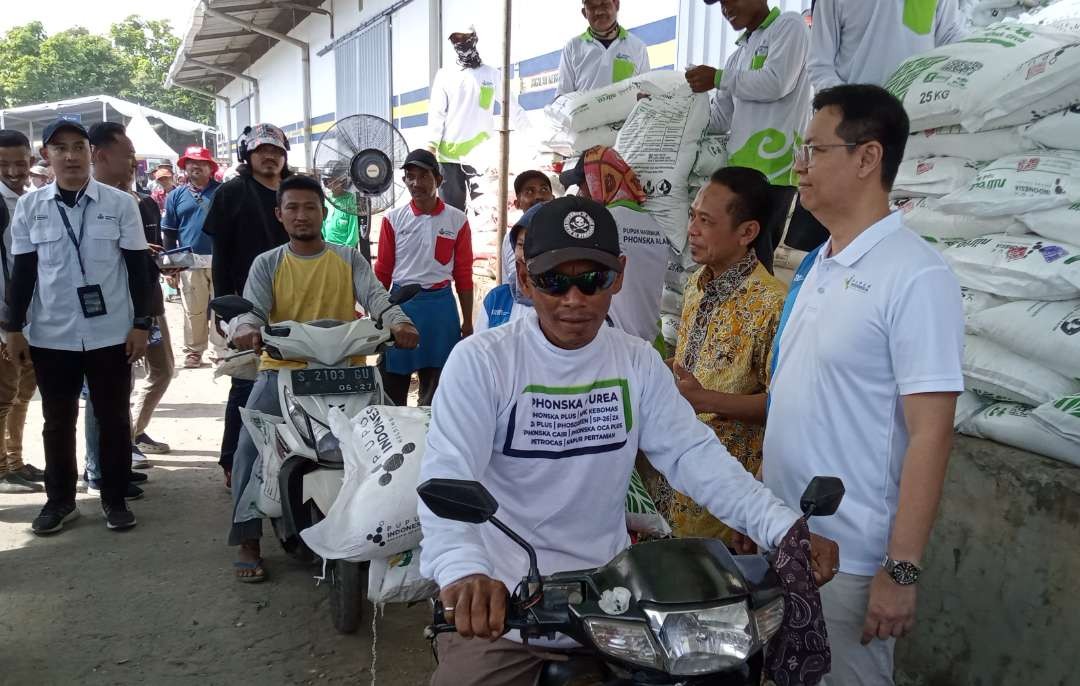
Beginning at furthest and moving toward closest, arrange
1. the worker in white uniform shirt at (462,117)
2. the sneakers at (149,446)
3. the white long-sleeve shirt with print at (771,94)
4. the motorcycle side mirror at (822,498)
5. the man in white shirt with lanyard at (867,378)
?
the worker in white uniform shirt at (462,117) → the sneakers at (149,446) → the white long-sleeve shirt with print at (771,94) → the man in white shirt with lanyard at (867,378) → the motorcycle side mirror at (822,498)

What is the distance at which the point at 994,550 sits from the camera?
2453 mm

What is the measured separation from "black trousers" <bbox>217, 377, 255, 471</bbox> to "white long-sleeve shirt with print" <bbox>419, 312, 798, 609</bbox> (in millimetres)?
2974

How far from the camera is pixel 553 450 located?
1.60 metres

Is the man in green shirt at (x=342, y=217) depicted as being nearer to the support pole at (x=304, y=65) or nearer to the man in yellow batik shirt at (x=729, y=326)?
the man in yellow batik shirt at (x=729, y=326)

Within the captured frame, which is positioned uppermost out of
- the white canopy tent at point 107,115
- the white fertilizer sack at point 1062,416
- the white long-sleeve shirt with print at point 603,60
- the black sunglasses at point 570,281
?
the white canopy tent at point 107,115

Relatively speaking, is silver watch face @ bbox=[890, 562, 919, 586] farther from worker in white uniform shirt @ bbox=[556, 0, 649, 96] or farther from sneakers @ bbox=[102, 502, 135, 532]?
worker in white uniform shirt @ bbox=[556, 0, 649, 96]

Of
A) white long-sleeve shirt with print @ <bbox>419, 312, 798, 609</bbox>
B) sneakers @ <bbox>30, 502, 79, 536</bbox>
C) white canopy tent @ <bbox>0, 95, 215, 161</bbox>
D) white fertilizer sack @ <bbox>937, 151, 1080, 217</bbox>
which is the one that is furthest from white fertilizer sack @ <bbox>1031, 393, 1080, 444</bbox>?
white canopy tent @ <bbox>0, 95, 215, 161</bbox>

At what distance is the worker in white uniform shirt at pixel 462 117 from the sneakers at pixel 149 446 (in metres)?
3.27

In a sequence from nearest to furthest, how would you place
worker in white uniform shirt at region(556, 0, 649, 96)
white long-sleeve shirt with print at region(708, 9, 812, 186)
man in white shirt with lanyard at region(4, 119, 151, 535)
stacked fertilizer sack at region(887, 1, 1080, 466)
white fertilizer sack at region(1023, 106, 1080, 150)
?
stacked fertilizer sack at region(887, 1, 1080, 466) → white fertilizer sack at region(1023, 106, 1080, 150) → white long-sleeve shirt with print at region(708, 9, 812, 186) → man in white shirt with lanyard at region(4, 119, 151, 535) → worker in white uniform shirt at region(556, 0, 649, 96)

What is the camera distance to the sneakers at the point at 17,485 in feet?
15.7

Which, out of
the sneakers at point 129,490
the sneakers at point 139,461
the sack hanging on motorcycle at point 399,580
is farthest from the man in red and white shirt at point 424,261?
the sack hanging on motorcycle at point 399,580

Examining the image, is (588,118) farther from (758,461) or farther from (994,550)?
(994,550)

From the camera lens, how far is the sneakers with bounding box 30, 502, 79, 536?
4.17 meters

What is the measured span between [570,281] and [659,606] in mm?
646
